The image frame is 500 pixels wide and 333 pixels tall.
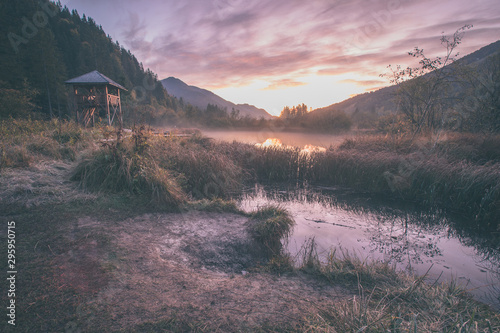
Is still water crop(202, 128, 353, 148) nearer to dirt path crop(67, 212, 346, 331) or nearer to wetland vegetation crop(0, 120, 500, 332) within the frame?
wetland vegetation crop(0, 120, 500, 332)

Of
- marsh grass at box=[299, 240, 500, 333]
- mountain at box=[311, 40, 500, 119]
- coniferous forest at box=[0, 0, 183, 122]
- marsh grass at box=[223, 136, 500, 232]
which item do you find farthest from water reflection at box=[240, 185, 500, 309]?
mountain at box=[311, 40, 500, 119]

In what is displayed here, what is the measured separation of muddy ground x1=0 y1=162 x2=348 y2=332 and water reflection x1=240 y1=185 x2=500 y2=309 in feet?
5.06

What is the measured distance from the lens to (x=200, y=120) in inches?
1671

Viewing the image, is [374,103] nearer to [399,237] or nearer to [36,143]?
[399,237]

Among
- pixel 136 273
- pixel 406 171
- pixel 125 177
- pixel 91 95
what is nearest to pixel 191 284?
pixel 136 273

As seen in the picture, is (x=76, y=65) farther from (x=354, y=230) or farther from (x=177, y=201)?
(x=354, y=230)

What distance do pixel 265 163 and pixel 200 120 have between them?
35.0 meters

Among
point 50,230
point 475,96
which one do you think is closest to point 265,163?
point 50,230

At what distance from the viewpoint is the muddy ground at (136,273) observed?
6.33 ft

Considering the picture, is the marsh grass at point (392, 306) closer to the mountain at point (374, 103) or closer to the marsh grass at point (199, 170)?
the marsh grass at point (199, 170)

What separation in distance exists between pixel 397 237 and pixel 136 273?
5288mm

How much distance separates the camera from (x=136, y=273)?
262cm

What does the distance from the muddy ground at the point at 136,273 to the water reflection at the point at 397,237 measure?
1542 mm

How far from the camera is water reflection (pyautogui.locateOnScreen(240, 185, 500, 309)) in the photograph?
12.4ft
